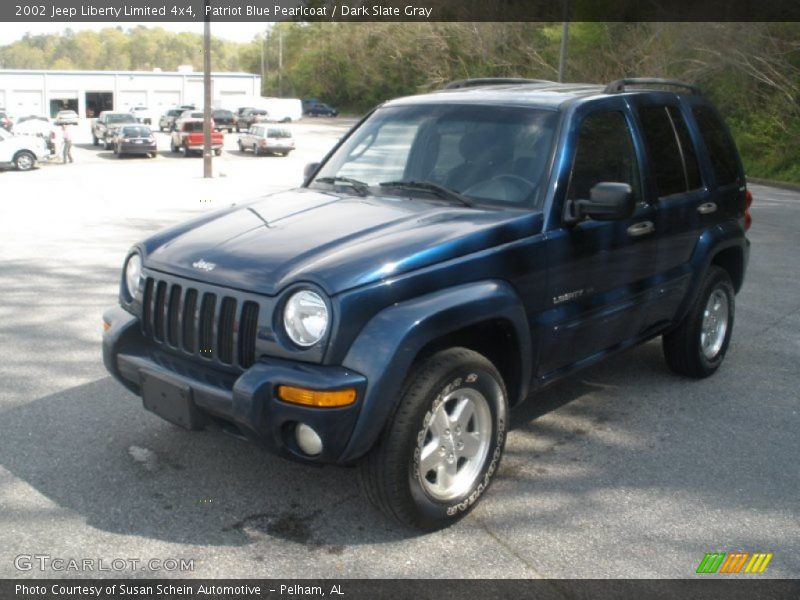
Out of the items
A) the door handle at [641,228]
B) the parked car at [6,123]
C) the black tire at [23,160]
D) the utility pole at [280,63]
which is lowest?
the black tire at [23,160]

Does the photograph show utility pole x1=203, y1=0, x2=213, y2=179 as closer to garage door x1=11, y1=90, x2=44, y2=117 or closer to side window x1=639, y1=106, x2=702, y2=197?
side window x1=639, y1=106, x2=702, y2=197

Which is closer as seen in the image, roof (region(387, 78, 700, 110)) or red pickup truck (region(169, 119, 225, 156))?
roof (region(387, 78, 700, 110))

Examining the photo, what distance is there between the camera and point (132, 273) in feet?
15.0

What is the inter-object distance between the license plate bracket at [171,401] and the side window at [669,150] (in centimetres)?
305

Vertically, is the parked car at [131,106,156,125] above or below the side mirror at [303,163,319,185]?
below

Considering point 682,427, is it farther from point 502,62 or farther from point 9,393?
point 502,62

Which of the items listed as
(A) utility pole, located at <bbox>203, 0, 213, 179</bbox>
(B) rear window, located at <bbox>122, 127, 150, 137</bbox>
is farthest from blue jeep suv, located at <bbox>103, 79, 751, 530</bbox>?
(B) rear window, located at <bbox>122, 127, 150, 137</bbox>

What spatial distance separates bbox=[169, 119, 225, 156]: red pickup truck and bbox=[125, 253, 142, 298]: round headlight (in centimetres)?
3567

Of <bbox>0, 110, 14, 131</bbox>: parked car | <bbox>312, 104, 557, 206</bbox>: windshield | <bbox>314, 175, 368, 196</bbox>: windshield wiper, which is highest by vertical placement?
Answer: <bbox>312, 104, 557, 206</bbox>: windshield

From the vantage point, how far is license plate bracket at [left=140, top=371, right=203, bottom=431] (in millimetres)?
3893

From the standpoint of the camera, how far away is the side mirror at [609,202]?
4.35 m

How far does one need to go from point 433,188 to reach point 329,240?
0.93 metres

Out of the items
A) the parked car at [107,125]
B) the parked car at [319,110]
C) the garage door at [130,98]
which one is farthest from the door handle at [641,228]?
the garage door at [130,98]

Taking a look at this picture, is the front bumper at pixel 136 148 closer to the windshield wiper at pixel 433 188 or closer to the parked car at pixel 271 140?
the parked car at pixel 271 140
